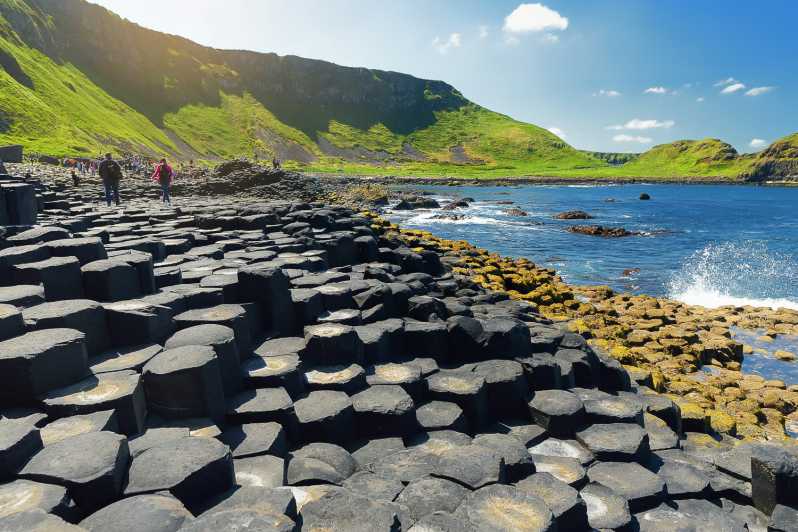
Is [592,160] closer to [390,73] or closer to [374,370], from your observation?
[390,73]

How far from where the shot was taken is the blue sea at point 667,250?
64.1 ft

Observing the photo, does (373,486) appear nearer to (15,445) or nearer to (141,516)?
(141,516)

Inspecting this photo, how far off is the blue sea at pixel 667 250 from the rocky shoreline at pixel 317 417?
820 cm

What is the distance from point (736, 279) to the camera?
2198cm

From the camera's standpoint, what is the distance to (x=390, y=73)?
627 feet

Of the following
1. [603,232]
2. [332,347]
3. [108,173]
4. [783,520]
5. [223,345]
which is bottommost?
[603,232]

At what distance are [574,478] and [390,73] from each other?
20197cm

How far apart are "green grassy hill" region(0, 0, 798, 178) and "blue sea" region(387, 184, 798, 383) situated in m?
54.5

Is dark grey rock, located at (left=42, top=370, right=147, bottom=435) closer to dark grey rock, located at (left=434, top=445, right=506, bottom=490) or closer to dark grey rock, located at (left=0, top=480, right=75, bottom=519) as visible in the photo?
dark grey rock, located at (left=0, top=480, right=75, bottom=519)

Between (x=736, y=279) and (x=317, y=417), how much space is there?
23.6 meters

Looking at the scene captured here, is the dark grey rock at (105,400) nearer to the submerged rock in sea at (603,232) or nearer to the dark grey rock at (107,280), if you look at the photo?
the dark grey rock at (107,280)

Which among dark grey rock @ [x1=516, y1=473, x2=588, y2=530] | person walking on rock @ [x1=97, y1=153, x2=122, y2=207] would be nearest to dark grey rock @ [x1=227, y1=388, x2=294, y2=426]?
dark grey rock @ [x1=516, y1=473, x2=588, y2=530]

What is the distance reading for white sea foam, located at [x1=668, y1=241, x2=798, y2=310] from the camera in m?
18.3

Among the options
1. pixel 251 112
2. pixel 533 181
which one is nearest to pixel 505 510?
pixel 533 181
